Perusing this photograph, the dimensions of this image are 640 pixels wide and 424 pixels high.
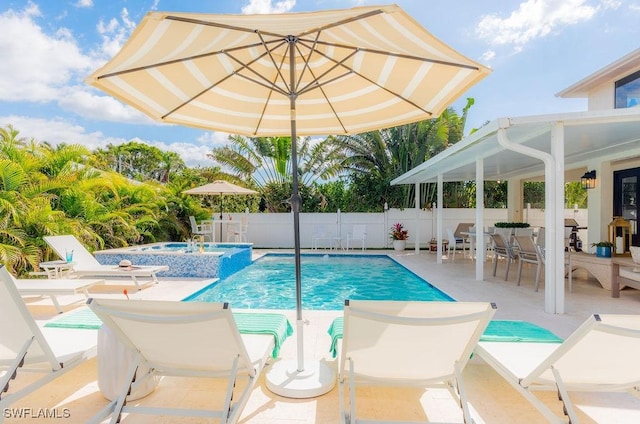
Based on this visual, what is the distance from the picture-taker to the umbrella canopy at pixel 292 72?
2.52m

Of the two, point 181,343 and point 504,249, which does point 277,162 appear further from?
point 181,343

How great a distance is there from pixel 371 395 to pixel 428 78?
2.82 meters

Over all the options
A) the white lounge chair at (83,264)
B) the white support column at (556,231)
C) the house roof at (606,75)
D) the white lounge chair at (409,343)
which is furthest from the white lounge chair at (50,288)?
the house roof at (606,75)

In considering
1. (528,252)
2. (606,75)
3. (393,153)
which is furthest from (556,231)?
(393,153)

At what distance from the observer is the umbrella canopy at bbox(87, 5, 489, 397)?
2516 millimetres

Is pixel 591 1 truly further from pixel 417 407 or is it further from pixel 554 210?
pixel 417 407

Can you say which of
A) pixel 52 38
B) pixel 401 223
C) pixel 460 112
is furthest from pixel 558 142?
pixel 52 38

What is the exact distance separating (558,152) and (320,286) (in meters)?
5.61

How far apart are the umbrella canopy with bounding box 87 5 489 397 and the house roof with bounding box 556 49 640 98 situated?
8018mm

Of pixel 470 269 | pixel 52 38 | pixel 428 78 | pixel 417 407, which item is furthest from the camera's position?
pixel 52 38

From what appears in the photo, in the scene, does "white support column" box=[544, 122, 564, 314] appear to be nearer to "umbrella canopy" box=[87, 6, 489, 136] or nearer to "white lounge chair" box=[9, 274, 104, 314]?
"umbrella canopy" box=[87, 6, 489, 136]

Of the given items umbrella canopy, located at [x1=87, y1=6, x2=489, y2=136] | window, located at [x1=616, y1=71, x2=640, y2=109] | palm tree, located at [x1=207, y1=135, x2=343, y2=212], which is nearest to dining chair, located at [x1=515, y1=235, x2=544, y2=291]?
umbrella canopy, located at [x1=87, y1=6, x2=489, y2=136]

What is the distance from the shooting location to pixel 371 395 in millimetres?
3059

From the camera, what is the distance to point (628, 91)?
9211mm
